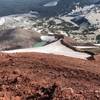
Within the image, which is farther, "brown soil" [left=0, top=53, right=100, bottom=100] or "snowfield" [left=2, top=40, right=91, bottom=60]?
"snowfield" [left=2, top=40, right=91, bottom=60]

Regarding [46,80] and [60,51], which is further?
[60,51]

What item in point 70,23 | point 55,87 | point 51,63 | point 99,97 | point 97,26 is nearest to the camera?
point 99,97

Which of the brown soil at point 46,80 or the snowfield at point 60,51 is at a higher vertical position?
the brown soil at point 46,80

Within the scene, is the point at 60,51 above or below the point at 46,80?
below

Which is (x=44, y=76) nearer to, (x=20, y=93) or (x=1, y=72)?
→ (x=1, y=72)

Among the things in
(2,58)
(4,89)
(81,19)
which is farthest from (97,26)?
(4,89)

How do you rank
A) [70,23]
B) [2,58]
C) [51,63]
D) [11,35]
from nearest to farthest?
1. [51,63]
2. [2,58]
3. [11,35]
4. [70,23]

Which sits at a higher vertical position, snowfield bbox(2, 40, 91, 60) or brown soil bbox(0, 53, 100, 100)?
brown soil bbox(0, 53, 100, 100)

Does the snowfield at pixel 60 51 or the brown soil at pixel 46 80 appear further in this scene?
the snowfield at pixel 60 51
